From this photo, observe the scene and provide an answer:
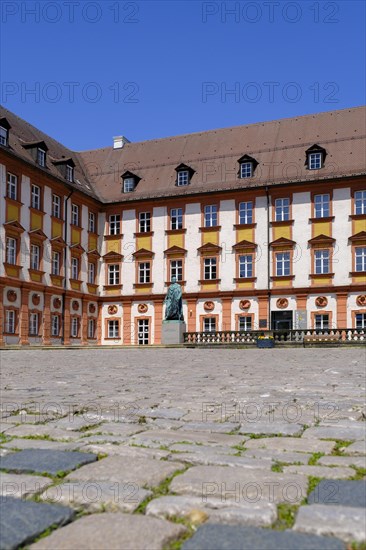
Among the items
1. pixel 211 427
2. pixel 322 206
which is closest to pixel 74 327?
pixel 322 206

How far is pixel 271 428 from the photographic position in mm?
4953

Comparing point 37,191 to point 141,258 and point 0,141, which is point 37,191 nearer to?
point 0,141

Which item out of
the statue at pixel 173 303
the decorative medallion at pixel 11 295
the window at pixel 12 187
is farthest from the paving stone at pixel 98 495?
the window at pixel 12 187

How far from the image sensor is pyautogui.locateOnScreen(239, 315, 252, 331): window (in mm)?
39938

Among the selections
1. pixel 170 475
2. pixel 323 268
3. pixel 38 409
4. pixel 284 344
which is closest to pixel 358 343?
pixel 284 344

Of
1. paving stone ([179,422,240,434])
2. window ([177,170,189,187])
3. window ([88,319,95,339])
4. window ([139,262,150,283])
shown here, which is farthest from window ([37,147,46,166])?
paving stone ([179,422,240,434])

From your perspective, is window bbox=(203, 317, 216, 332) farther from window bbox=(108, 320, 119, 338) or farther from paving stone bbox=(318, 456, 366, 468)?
paving stone bbox=(318, 456, 366, 468)

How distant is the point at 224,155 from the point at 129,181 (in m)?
7.00

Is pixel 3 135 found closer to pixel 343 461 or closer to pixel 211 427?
pixel 211 427

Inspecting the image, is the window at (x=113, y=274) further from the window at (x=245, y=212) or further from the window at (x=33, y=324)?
the window at (x=245, y=212)

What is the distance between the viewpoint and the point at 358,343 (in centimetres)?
2883

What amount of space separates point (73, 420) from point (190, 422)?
100cm

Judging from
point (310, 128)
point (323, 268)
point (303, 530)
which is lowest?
point (303, 530)

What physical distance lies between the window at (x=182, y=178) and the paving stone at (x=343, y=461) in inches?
1572
